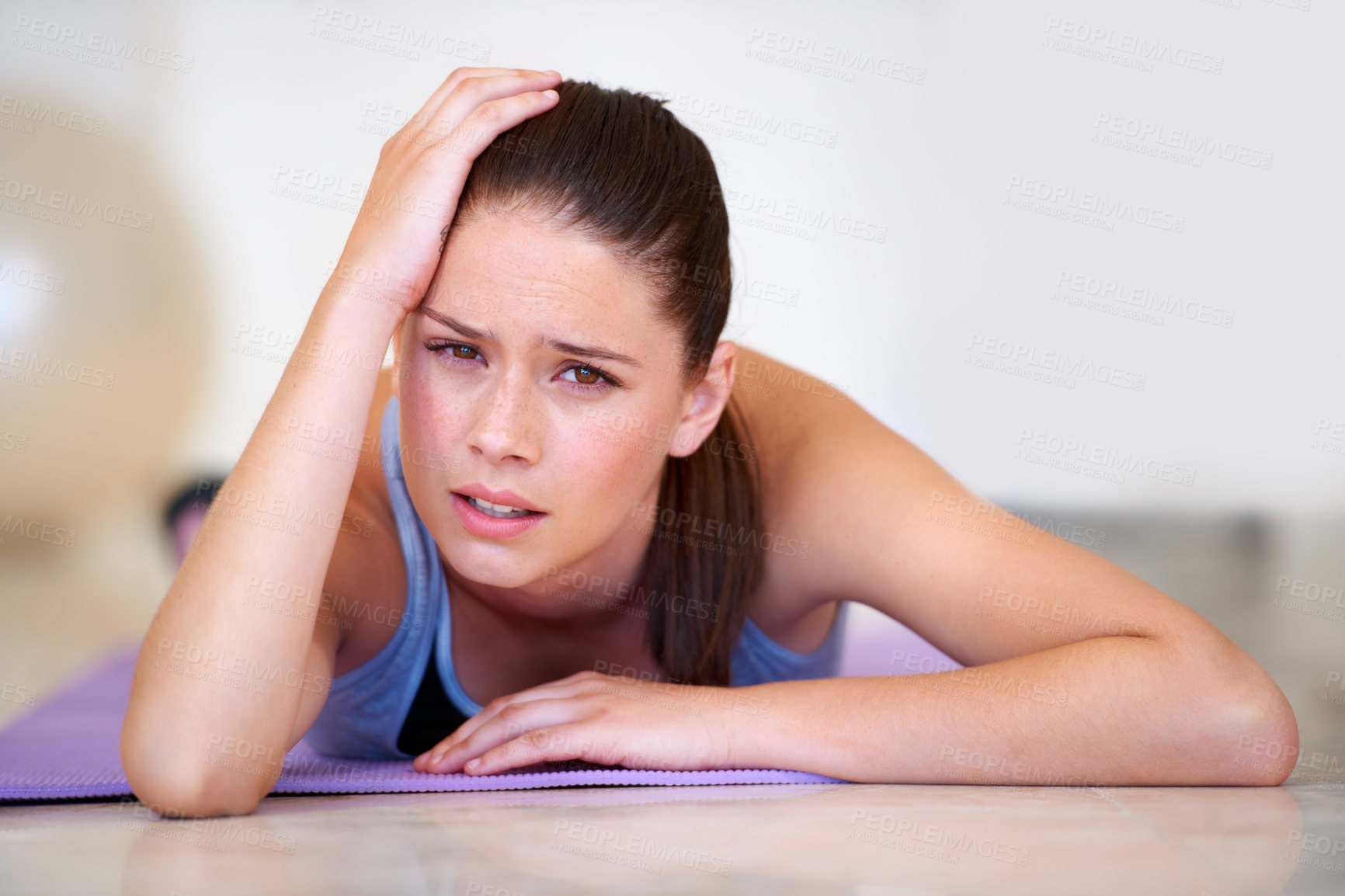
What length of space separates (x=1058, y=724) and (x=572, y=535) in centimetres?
58

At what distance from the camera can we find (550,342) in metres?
1.21

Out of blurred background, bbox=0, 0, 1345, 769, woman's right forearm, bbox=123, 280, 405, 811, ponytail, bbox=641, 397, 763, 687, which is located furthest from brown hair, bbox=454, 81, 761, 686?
blurred background, bbox=0, 0, 1345, 769

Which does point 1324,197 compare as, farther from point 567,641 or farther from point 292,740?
point 292,740

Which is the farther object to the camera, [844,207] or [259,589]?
[844,207]

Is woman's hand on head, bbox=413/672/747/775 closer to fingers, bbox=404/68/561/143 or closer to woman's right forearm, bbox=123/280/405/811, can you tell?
woman's right forearm, bbox=123/280/405/811

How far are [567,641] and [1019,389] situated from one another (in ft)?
7.85

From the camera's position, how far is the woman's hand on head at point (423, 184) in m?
1.23

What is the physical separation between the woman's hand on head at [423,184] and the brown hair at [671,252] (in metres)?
0.03

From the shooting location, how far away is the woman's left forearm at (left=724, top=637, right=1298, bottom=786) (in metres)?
1.19

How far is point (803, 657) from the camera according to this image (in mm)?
1826

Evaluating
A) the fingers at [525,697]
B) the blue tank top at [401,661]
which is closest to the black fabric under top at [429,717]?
the blue tank top at [401,661]

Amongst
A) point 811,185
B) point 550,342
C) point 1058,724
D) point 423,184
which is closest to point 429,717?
point 550,342

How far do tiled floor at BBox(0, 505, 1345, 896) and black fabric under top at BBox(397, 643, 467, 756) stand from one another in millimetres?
380

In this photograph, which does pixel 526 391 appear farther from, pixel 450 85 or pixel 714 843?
pixel 714 843
